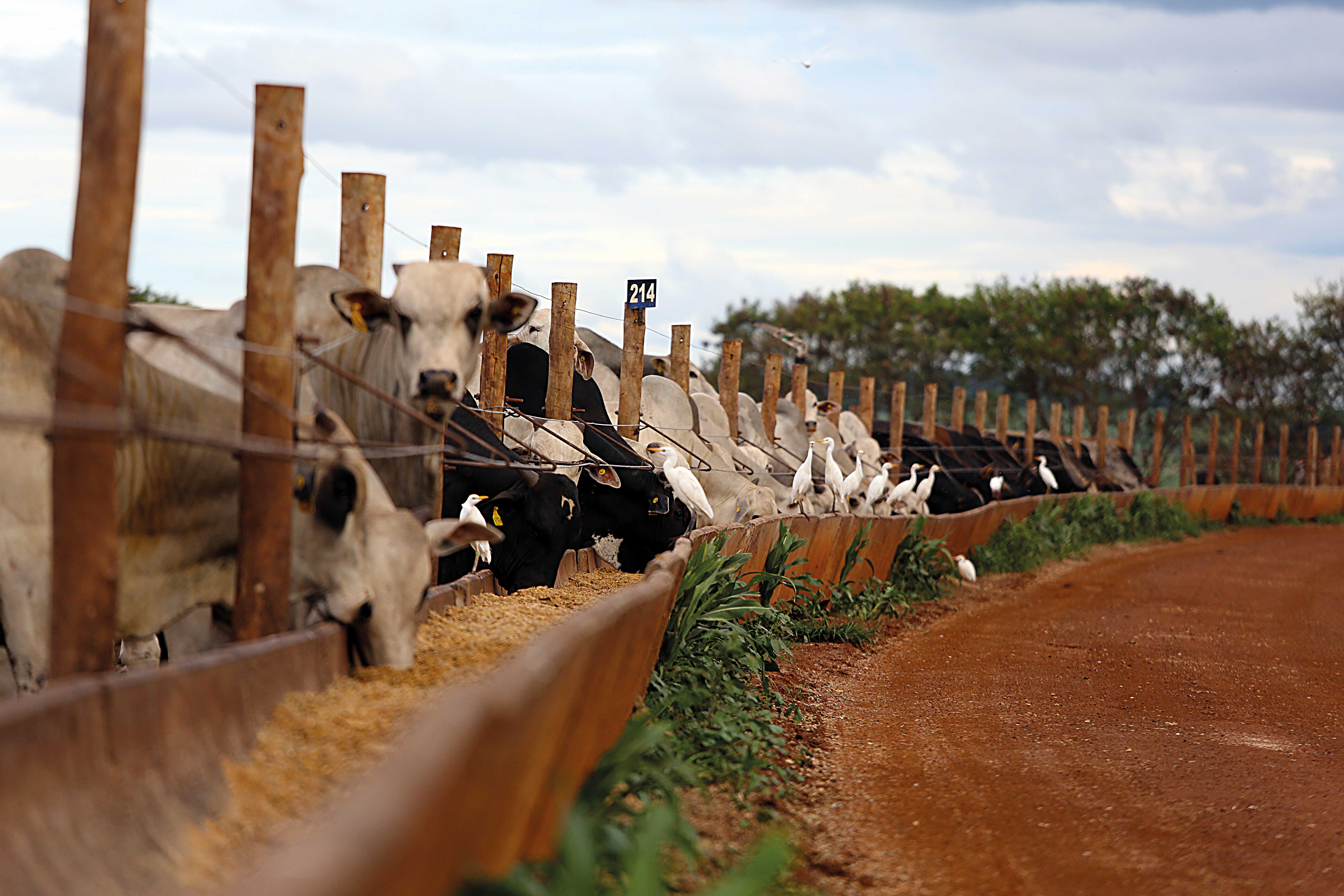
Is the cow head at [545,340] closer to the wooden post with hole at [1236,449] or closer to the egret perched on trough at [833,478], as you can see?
the egret perched on trough at [833,478]

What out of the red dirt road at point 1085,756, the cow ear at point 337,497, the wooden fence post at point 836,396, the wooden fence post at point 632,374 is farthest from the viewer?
the wooden fence post at point 836,396

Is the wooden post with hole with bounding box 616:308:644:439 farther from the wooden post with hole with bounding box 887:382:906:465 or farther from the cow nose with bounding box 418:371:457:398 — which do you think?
the wooden post with hole with bounding box 887:382:906:465

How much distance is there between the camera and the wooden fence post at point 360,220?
7008 millimetres

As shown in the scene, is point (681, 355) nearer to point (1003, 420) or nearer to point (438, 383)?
point (438, 383)

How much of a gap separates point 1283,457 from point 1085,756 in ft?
112

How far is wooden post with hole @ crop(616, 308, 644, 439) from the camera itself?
1372 centimetres

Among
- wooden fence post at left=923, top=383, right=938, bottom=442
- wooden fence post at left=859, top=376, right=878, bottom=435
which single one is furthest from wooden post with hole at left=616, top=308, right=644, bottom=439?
wooden fence post at left=923, top=383, right=938, bottom=442

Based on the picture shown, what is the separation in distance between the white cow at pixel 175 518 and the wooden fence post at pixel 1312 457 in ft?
123

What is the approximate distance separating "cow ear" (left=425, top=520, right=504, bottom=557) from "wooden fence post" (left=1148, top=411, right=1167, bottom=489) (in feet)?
98.7

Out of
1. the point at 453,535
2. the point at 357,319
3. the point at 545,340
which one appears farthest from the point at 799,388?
the point at 453,535

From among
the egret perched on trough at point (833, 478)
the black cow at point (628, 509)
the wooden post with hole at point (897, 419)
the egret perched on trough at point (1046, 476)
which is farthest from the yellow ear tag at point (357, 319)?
the egret perched on trough at point (1046, 476)

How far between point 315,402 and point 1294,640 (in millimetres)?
9678

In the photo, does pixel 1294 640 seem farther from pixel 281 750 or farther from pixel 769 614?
pixel 281 750

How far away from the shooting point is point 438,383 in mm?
Answer: 5770
